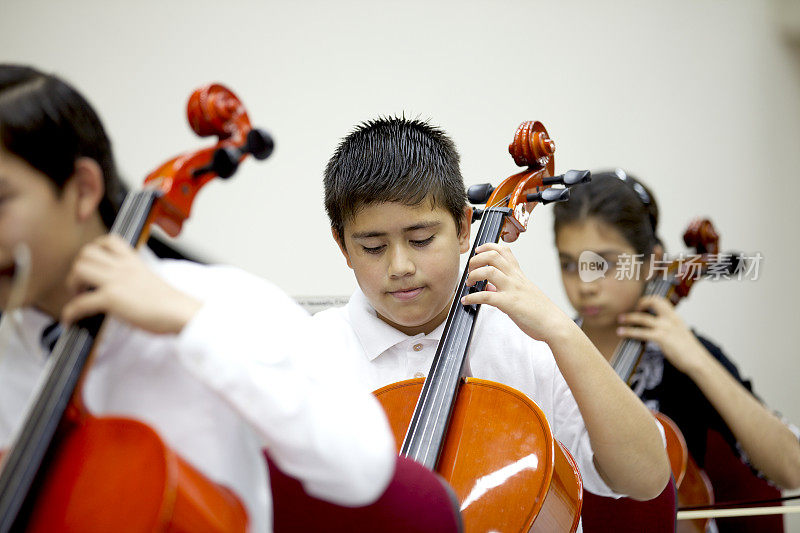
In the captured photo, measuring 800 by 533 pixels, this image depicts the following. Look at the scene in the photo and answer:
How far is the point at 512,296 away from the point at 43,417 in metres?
0.54

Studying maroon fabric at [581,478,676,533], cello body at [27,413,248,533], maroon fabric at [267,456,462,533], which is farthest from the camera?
maroon fabric at [581,478,676,533]

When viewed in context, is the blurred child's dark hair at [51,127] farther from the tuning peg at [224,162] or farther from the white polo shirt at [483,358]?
the white polo shirt at [483,358]

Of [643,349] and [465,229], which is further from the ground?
[465,229]

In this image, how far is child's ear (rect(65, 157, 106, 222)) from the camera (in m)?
0.57

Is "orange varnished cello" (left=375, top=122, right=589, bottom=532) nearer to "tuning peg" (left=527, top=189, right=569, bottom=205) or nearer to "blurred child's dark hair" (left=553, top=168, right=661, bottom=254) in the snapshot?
"tuning peg" (left=527, top=189, right=569, bottom=205)

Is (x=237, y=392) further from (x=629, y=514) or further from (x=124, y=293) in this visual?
(x=629, y=514)

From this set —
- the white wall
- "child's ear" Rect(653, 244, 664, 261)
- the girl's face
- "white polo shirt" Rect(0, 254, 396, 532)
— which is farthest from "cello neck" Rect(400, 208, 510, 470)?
"child's ear" Rect(653, 244, 664, 261)

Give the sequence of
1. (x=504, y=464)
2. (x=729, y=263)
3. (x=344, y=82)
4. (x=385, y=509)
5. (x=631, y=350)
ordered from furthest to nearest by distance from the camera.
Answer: (x=344, y=82) < (x=729, y=263) < (x=631, y=350) < (x=504, y=464) < (x=385, y=509)

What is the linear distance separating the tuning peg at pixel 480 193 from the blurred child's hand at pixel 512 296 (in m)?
0.15

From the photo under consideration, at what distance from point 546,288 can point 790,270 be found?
1410mm

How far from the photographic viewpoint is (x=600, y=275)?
55.6 inches

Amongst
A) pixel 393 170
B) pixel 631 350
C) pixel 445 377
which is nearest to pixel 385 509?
pixel 445 377

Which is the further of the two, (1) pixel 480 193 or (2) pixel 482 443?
(1) pixel 480 193

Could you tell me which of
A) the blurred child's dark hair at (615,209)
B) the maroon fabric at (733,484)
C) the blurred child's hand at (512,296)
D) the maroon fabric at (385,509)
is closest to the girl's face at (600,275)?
the blurred child's dark hair at (615,209)
